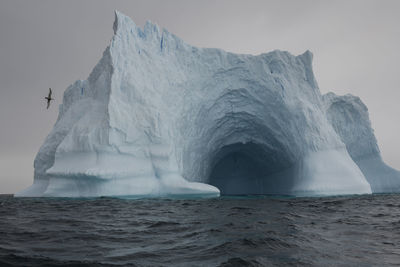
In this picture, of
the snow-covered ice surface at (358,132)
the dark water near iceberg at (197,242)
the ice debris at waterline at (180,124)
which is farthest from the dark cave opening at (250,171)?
the dark water near iceberg at (197,242)

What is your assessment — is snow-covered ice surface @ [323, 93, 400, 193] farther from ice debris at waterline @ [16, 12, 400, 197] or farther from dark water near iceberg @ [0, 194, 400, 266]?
dark water near iceberg @ [0, 194, 400, 266]

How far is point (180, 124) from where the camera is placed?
16531 mm

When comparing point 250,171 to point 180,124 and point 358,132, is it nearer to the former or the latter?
point 358,132

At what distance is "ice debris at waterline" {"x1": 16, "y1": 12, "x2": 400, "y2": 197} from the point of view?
44.5 feet

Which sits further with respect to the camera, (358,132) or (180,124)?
(358,132)

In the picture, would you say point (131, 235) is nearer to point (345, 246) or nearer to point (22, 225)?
point (22, 225)

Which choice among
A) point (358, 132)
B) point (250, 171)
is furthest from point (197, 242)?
point (250, 171)

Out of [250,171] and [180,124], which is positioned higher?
[180,124]

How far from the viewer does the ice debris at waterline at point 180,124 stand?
13555mm

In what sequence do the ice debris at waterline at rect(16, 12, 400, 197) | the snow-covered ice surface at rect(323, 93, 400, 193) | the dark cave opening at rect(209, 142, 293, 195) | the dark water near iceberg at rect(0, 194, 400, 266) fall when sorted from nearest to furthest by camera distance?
the dark water near iceberg at rect(0, 194, 400, 266), the ice debris at waterline at rect(16, 12, 400, 197), the dark cave opening at rect(209, 142, 293, 195), the snow-covered ice surface at rect(323, 93, 400, 193)

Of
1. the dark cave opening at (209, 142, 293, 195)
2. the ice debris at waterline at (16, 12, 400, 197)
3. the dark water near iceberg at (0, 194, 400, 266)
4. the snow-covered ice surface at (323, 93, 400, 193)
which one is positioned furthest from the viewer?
the snow-covered ice surface at (323, 93, 400, 193)

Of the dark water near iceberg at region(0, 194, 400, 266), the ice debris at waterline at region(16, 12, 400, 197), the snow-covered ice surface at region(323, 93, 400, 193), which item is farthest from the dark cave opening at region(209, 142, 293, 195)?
the dark water near iceberg at region(0, 194, 400, 266)

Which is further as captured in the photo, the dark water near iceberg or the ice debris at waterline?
the ice debris at waterline

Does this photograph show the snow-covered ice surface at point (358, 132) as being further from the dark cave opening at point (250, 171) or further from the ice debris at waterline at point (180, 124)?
the dark cave opening at point (250, 171)
